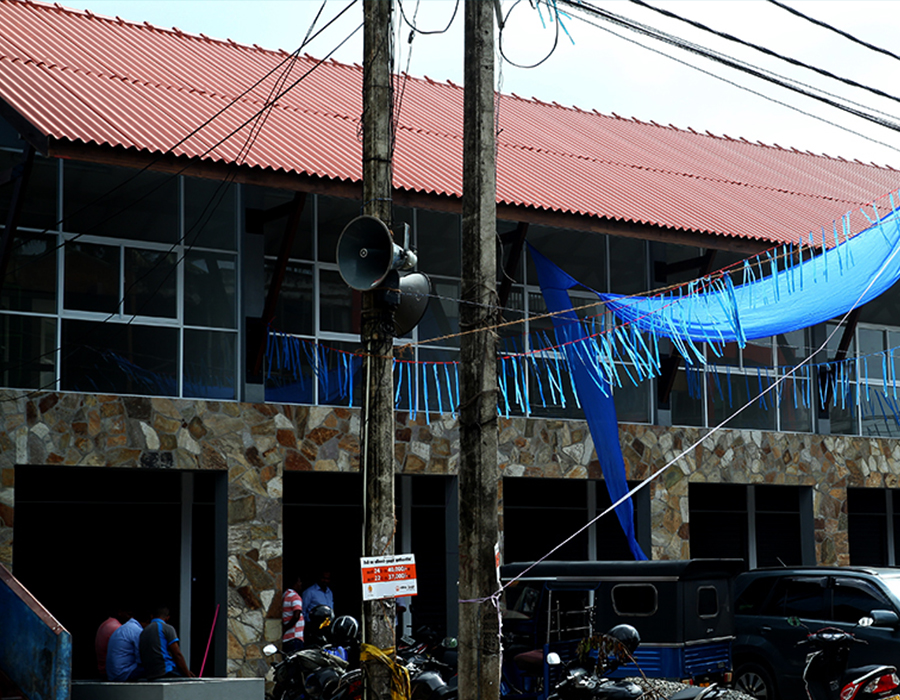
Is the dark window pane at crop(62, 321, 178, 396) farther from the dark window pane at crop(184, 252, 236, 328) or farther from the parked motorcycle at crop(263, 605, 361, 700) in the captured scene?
the parked motorcycle at crop(263, 605, 361, 700)

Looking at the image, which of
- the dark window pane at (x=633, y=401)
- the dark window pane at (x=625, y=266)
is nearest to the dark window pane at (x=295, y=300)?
the dark window pane at (x=633, y=401)

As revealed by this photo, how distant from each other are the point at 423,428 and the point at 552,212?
3572 millimetres

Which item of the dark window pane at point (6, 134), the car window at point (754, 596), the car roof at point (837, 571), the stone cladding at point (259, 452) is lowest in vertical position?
the car window at point (754, 596)

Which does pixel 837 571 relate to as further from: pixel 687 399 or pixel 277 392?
pixel 687 399

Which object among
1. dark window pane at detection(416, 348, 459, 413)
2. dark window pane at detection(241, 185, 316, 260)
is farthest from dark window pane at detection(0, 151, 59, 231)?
dark window pane at detection(416, 348, 459, 413)

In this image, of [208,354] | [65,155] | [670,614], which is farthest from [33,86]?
Answer: [670,614]

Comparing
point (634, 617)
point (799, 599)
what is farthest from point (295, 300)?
point (799, 599)

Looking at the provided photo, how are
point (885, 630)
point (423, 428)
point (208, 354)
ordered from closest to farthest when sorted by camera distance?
point (885, 630) → point (208, 354) → point (423, 428)

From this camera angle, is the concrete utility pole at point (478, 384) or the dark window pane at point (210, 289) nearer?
the concrete utility pole at point (478, 384)

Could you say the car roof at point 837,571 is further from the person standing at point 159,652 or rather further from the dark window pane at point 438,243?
the dark window pane at point 438,243

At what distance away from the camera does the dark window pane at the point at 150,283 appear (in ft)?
54.3

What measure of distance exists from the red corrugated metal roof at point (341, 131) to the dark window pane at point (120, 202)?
106 centimetres

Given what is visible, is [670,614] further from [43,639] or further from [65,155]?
[65,155]

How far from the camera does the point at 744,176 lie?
2428cm
